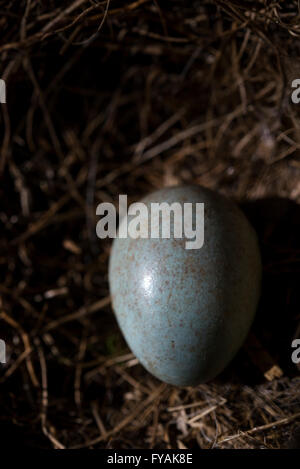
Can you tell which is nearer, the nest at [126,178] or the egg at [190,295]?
the egg at [190,295]

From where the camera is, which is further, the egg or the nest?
the nest

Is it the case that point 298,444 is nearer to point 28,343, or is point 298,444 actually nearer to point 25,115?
point 28,343

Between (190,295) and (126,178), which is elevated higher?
(126,178)

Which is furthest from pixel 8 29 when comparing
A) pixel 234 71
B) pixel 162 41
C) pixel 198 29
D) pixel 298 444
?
pixel 298 444
